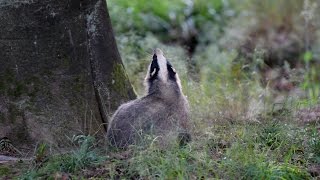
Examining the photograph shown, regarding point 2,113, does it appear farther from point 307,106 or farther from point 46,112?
point 307,106

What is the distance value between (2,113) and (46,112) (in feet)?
1.19

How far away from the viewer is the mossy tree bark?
20.0 feet

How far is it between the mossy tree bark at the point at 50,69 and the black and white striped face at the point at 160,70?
49 cm

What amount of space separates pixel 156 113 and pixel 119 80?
826mm

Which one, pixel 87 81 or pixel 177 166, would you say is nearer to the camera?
pixel 177 166

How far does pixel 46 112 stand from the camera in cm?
622

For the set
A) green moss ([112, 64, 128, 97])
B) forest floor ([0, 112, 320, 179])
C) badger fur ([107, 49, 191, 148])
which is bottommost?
forest floor ([0, 112, 320, 179])

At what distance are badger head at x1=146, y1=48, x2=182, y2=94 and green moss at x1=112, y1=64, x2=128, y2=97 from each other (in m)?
0.47

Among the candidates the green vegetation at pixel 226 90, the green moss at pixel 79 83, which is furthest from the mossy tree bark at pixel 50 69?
the green vegetation at pixel 226 90

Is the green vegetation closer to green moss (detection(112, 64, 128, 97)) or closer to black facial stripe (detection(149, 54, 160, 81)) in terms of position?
green moss (detection(112, 64, 128, 97))

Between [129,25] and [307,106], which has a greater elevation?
[129,25]

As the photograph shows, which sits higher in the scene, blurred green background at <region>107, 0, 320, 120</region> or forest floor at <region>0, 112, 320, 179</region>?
blurred green background at <region>107, 0, 320, 120</region>

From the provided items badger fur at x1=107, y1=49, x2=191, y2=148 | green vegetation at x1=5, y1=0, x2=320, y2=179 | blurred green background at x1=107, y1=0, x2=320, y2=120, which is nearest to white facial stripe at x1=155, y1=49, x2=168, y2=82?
badger fur at x1=107, y1=49, x2=191, y2=148

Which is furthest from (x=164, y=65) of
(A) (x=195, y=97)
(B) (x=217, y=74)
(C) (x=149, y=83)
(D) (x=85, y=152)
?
(B) (x=217, y=74)
